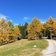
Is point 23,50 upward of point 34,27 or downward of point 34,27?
downward

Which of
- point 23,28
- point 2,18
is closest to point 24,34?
point 23,28

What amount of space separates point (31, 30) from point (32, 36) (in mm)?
2727

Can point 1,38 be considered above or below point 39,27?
below

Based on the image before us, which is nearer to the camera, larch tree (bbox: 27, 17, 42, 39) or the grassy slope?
the grassy slope

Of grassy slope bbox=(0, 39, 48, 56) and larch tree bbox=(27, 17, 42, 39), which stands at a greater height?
larch tree bbox=(27, 17, 42, 39)

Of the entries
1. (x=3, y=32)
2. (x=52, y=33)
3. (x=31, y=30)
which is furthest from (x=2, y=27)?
(x=52, y=33)

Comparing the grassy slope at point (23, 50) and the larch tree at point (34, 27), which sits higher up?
the larch tree at point (34, 27)

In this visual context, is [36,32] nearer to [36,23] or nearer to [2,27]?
[36,23]

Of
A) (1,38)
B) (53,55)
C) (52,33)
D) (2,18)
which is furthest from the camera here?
(52,33)

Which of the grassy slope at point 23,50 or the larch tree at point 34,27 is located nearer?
the grassy slope at point 23,50

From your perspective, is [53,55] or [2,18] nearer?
[53,55]

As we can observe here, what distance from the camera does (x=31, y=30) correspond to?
240 feet

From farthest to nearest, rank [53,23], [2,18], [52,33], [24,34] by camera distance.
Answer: [24,34]
[52,33]
[53,23]
[2,18]

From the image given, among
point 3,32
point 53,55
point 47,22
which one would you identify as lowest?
point 53,55
